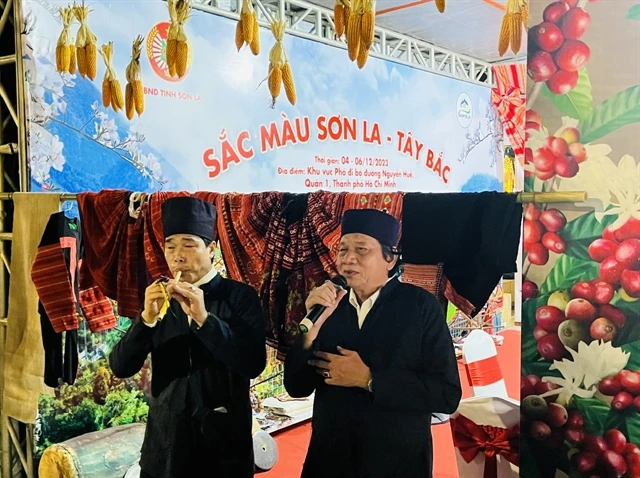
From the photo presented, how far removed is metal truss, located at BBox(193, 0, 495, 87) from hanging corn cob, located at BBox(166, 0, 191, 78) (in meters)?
1.36

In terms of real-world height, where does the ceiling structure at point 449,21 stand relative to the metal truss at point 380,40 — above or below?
above

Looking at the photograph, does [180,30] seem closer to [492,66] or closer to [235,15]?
[235,15]

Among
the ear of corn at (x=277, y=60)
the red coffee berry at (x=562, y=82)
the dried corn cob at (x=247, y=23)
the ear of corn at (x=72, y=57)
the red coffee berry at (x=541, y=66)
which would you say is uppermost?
the ear of corn at (x=72, y=57)

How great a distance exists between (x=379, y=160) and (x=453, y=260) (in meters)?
3.80

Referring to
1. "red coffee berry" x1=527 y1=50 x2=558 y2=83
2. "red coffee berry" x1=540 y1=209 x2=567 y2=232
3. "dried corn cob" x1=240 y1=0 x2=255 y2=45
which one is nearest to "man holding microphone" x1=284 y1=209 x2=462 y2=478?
"red coffee berry" x1=540 y1=209 x2=567 y2=232

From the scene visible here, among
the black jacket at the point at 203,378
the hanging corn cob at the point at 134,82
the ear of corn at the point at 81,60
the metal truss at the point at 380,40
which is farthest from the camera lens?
the metal truss at the point at 380,40

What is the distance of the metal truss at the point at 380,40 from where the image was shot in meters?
4.45

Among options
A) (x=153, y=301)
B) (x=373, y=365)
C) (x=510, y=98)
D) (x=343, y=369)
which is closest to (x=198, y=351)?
(x=153, y=301)

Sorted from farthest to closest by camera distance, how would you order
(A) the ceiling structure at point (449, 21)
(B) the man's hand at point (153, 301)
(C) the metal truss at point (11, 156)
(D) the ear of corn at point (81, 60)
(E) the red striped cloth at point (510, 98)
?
(E) the red striped cloth at point (510, 98)
(A) the ceiling structure at point (449, 21)
(D) the ear of corn at point (81, 60)
(C) the metal truss at point (11, 156)
(B) the man's hand at point (153, 301)

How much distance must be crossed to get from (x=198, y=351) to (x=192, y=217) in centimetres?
51

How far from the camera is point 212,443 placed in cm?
241

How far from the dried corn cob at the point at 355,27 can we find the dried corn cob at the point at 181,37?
74cm

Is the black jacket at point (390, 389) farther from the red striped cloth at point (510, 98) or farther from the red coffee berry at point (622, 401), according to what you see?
the red striped cloth at point (510, 98)

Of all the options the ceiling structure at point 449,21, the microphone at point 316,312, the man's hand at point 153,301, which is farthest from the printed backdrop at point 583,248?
the ceiling structure at point 449,21
